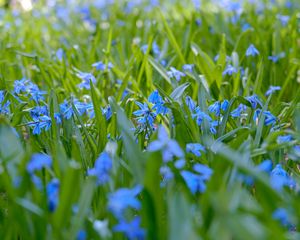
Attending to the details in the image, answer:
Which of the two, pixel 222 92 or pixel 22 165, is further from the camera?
pixel 222 92

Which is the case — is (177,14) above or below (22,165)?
above

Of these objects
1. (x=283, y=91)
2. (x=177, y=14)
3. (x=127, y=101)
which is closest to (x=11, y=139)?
(x=127, y=101)

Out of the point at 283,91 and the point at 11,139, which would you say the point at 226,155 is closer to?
the point at 11,139

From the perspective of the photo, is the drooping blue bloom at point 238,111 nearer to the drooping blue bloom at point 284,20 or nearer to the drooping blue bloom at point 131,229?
the drooping blue bloom at point 131,229

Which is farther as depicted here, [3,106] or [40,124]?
[3,106]

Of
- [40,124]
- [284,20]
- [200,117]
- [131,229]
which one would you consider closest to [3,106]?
[40,124]

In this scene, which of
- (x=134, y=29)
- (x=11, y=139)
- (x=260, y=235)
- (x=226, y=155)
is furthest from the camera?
(x=134, y=29)

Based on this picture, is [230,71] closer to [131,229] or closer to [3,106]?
[3,106]

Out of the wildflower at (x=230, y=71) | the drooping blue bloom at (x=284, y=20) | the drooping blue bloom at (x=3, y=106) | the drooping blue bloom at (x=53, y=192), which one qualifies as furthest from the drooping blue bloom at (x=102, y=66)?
the drooping blue bloom at (x=53, y=192)
